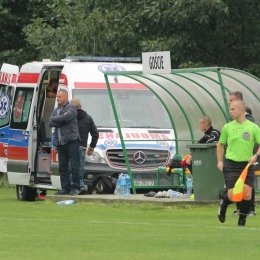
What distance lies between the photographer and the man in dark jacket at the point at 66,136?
1923 centimetres

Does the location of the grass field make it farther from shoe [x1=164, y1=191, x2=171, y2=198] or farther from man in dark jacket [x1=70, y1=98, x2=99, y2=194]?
man in dark jacket [x1=70, y1=98, x2=99, y2=194]

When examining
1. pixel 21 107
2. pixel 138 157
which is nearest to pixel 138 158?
pixel 138 157

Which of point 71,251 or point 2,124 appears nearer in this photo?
point 71,251

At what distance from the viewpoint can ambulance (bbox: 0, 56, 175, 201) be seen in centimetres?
2000

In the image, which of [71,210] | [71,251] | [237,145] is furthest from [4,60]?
[71,251]

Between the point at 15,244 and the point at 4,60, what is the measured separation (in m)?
23.1

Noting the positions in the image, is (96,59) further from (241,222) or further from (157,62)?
(241,222)

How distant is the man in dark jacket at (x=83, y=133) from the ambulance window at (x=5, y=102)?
3.89m

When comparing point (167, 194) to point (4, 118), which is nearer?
point (167, 194)

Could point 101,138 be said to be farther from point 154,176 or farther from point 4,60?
point 4,60

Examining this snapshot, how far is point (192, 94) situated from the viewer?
19.5m

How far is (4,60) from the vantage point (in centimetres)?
3434

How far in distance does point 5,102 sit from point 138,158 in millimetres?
4950

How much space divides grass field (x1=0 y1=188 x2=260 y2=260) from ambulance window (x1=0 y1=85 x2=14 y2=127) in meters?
5.91
